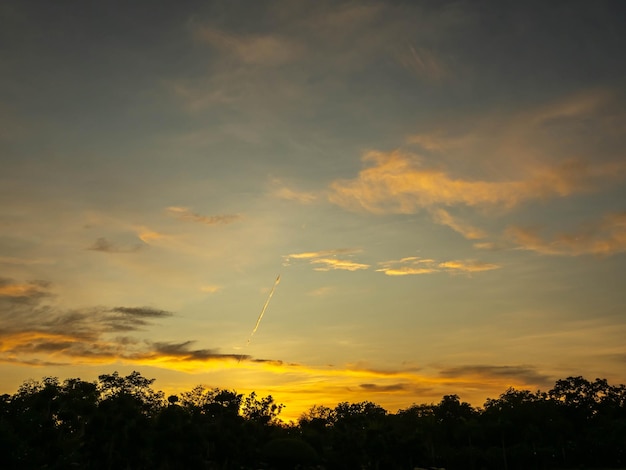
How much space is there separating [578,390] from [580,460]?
2862 centimetres

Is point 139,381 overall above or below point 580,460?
above

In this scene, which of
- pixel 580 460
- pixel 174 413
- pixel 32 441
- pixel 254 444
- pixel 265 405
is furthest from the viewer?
pixel 265 405

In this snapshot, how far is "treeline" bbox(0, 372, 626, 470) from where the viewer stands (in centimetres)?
4619

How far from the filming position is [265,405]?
75500 millimetres

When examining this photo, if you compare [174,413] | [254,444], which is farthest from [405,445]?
[174,413]

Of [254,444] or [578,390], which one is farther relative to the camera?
[578,390]

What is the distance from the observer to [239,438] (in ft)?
181

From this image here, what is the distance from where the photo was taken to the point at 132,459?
153 feet

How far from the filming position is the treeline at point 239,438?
46.2m

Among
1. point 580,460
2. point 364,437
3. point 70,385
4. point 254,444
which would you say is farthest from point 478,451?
point 70,385

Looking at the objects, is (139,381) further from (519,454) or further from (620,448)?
(620,448)

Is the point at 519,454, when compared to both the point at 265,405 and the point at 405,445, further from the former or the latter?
the point at 265,405

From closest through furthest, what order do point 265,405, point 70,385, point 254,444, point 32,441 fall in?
point 32,441 < point 254,444 < point 70,385 < point 265,405

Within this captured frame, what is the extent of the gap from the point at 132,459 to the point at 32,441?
8.01 metres
